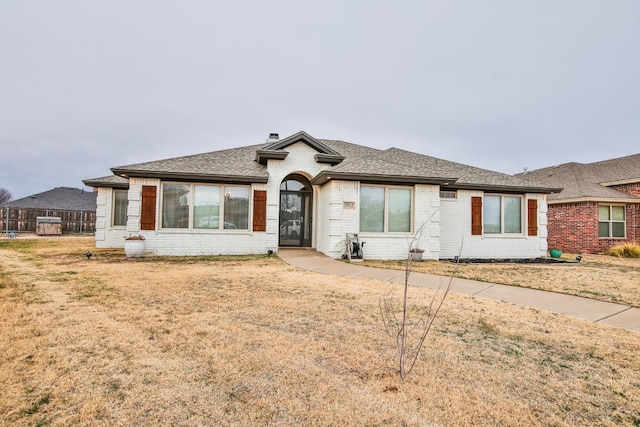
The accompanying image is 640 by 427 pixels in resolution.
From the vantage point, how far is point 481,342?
3.54 metres

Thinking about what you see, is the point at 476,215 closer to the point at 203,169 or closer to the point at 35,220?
the point at 203,169

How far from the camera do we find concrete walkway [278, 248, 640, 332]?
4.57m

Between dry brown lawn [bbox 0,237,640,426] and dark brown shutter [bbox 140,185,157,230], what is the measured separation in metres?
5.96

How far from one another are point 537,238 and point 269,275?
11235 millimetres

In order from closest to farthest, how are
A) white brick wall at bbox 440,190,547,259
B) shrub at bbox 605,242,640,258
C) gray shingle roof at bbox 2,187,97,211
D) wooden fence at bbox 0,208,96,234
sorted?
1. white brick wall at bbox 440,190,547,259
2. shrub at bbox 605,242,640,258
3. wooden fence at bbox 0,208,96,234
4. gray shingle roof at bbox 2,187,97,211

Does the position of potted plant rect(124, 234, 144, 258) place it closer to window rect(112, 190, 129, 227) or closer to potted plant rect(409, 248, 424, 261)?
window rect(112, 190, 129, 227)

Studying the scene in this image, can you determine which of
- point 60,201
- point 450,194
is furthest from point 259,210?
point 60,201

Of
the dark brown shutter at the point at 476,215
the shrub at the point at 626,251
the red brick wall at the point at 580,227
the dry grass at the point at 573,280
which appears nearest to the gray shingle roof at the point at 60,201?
the dry grass at the point at 573,280

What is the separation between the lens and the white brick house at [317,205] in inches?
422

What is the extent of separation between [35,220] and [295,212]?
86.8 feet

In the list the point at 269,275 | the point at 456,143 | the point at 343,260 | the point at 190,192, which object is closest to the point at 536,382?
the point at 269,275

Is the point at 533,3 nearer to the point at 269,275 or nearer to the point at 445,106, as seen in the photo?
the point at 445,106

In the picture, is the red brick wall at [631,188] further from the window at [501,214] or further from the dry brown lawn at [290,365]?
the dry brown lawn at [290,365]

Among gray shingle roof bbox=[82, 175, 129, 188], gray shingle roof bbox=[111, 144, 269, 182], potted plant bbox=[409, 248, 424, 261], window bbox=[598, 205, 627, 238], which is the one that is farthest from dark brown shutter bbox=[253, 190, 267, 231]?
window bbox=[598, 205, 627, 238]
